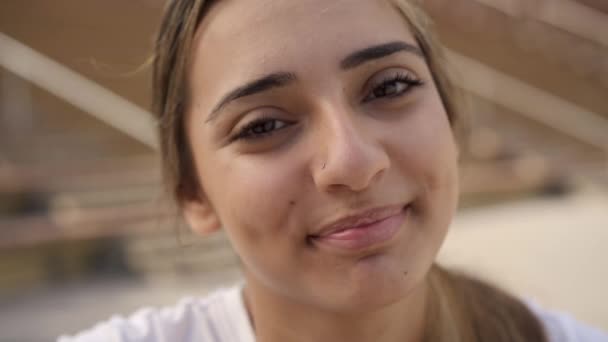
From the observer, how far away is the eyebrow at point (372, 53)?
104 cm

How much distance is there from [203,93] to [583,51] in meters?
6.23

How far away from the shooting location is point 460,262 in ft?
11.2

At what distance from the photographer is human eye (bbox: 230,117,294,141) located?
108 cm

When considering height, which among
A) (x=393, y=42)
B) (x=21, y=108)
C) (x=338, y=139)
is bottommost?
(x=338, y=139)

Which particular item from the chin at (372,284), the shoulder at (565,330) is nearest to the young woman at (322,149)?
the chin at (372,284)

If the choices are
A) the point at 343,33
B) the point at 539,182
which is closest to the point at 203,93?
the point at 343,33

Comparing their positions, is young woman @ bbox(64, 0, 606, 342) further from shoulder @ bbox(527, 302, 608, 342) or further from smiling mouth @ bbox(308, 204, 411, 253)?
shoulder @ bbox(527, 302, 608, 342)

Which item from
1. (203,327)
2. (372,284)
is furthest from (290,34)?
(203,327)

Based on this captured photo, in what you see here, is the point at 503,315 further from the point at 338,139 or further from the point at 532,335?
the point at 338,139

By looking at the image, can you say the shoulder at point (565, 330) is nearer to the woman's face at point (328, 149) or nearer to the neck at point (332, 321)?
the neck at point (332, 321)

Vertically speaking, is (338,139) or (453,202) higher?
(338,139)

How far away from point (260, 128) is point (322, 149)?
0.14 m

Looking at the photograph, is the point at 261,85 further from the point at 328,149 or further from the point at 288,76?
the point at 328,149

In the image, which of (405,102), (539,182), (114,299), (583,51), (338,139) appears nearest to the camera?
(338,139)
